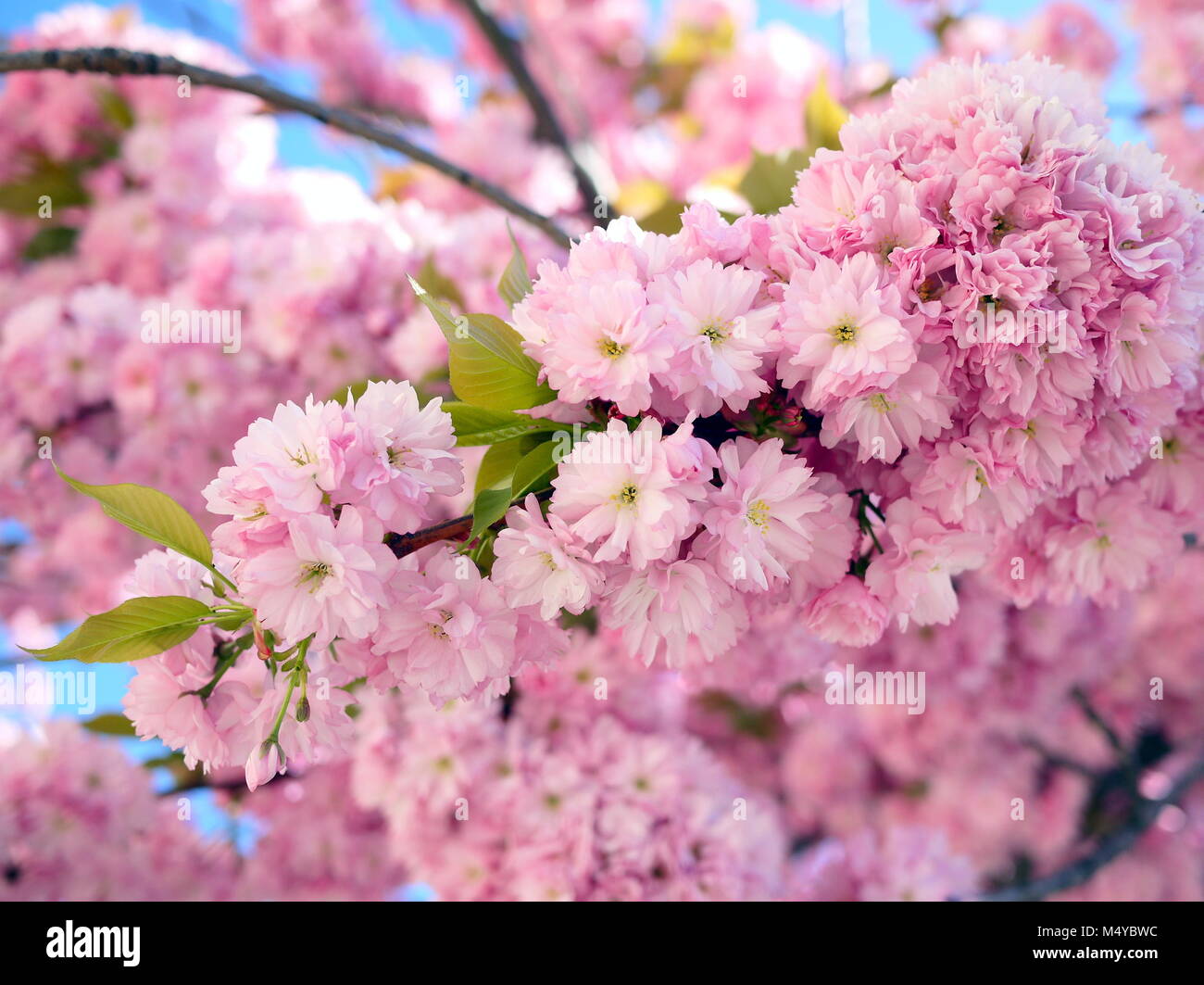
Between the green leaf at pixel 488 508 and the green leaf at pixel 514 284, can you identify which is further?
the green leaf at pixel 514 284

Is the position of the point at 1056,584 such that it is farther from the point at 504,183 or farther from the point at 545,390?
the point at 504,183

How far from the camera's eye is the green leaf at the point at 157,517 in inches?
28.2

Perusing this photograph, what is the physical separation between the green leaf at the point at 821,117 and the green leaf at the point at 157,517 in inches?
45.5

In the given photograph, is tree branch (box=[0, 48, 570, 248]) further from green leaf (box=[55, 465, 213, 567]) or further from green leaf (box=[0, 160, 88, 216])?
green leaf (box=[0, 160, 88, 216])

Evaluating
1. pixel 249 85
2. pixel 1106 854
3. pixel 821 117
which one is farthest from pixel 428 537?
pixel 1106 854

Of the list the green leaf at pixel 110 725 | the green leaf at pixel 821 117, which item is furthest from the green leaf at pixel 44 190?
the green leaf at pixel 821 117

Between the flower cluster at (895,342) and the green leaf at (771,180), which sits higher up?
the green leaf at (771,180)

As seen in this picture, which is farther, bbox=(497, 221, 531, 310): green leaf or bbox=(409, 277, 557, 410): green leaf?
bbox=(497, 221, 531, 310): green leaf

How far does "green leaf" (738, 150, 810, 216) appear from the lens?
1.22 metres

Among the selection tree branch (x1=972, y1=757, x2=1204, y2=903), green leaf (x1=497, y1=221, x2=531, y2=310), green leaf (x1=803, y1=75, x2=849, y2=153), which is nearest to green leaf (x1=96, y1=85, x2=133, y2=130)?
green leaf (x1=803, y1=75, x2=849, y2=153)

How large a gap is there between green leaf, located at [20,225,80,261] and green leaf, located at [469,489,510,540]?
90.7 inches

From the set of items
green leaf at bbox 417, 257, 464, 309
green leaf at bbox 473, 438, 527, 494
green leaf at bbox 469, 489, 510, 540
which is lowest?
green leaf at bbox 469, 489, 510, 540

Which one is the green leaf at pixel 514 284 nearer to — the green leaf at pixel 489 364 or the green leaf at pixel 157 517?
the green leaf at pixel 489 364
